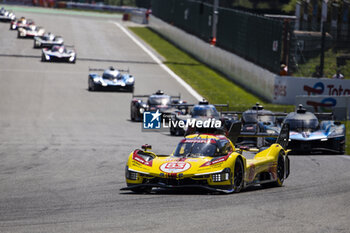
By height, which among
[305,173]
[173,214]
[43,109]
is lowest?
[43,109]

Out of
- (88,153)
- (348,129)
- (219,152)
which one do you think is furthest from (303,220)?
(348,129)

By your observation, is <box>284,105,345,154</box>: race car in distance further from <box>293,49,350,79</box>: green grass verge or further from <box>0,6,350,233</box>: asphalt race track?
<box>293,49,350,79</box>: green grass verge

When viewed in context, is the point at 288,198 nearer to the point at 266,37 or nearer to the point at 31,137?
the point at 31,137

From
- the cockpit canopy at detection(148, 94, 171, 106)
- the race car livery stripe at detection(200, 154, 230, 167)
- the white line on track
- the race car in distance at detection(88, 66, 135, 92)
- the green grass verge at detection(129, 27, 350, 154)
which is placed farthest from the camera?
the white line on track

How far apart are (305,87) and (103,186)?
2301cm

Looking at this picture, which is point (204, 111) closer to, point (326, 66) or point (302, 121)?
point (302, 121)

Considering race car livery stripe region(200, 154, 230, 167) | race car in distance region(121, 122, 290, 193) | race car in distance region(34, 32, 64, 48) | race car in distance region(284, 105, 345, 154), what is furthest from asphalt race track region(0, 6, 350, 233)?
race car in distance region(34, 32, 64, 48)

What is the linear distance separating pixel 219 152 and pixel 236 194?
116 centimetres

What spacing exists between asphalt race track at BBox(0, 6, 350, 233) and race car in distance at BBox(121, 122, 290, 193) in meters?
0.24

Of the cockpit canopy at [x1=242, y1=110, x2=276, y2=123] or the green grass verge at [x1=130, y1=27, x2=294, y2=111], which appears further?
the green grass verge at [x1=130, y1=27, x2=294, y2=111]

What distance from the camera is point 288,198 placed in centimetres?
1349

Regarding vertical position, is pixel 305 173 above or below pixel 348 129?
above

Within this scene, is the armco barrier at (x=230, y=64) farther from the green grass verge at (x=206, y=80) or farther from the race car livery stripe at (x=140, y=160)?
the race car livery stripe at (x=140, y=160)

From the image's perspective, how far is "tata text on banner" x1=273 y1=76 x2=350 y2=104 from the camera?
35812mm
